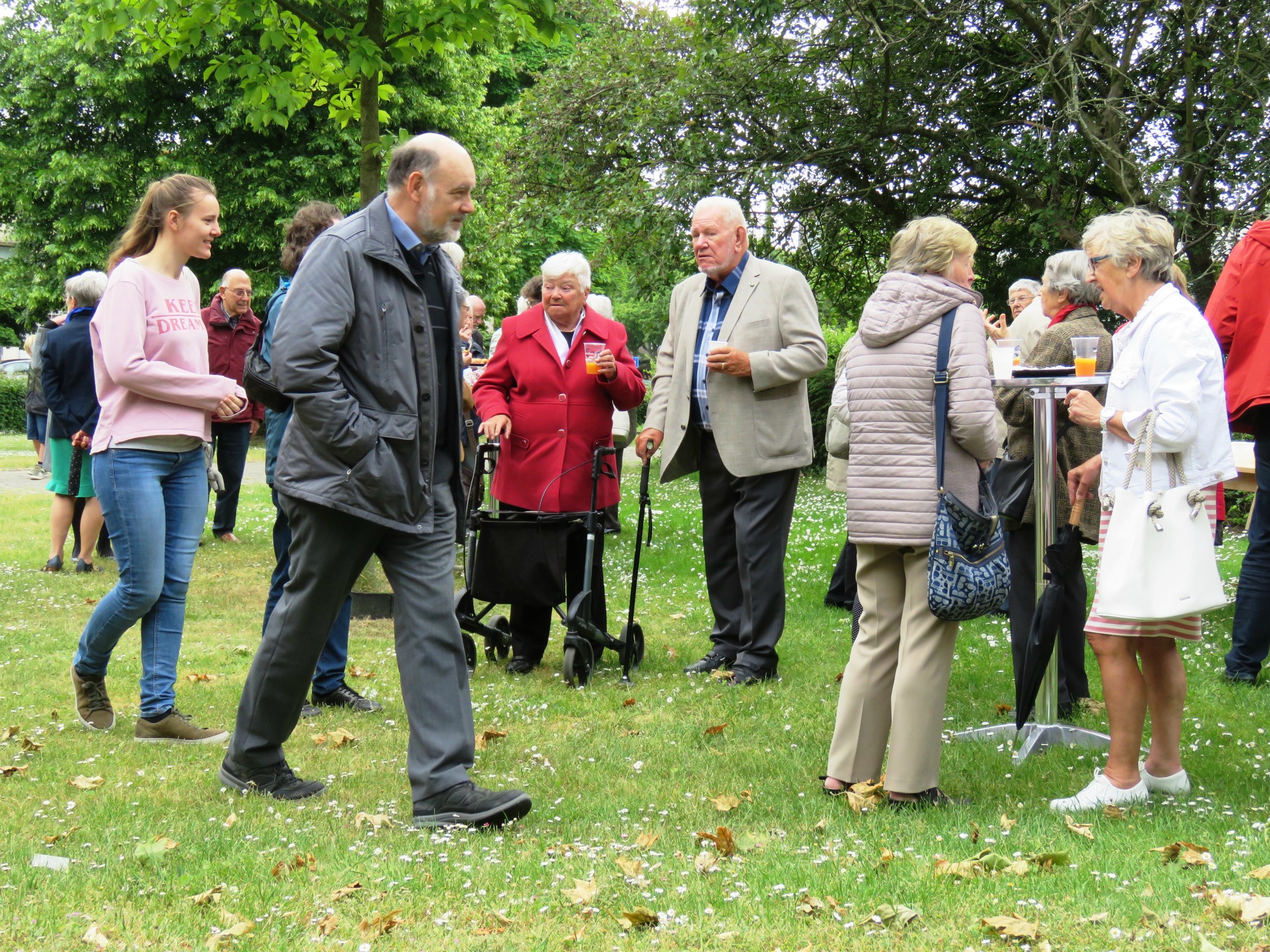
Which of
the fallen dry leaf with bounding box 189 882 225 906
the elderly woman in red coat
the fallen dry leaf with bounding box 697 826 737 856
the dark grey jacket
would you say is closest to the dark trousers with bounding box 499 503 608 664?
the elderly woman in red coat

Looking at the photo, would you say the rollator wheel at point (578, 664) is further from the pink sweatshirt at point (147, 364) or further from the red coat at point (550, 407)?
the pink sweatshirt at point (147, 364)

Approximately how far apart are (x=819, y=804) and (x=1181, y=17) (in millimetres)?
11871

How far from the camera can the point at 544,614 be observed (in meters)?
7.20

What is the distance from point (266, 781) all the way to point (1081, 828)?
2873mm

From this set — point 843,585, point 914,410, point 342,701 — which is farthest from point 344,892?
point 843,585

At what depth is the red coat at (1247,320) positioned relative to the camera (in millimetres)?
6582

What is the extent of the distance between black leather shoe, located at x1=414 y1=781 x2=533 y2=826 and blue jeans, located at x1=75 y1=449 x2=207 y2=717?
71.7 inches

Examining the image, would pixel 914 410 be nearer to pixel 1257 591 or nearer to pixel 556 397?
pixel 556 397

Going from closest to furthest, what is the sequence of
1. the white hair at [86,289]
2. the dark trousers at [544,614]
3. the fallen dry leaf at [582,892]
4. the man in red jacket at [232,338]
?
the fallen dry leaf at [582,892] < the dark trousers at [544,614] < the white hair at [86,289] < the man in red jacket at [232,338]

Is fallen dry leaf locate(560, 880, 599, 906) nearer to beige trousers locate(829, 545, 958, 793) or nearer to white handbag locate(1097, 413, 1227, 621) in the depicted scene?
beige trousers locate(829, 545, 958, 793)

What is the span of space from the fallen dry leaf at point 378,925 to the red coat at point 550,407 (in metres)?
3.69

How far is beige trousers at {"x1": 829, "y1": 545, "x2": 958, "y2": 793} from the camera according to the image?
180 inches

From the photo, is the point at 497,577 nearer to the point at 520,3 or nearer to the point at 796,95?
the point at 520,3

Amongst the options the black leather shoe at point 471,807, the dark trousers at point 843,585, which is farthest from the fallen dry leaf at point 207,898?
the dark trousers at point 843,585
